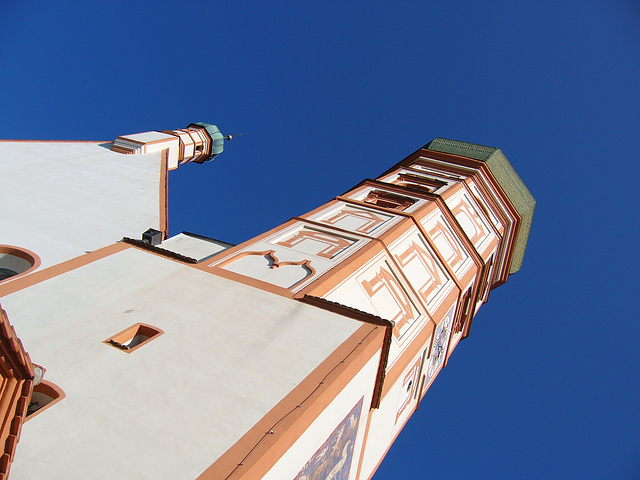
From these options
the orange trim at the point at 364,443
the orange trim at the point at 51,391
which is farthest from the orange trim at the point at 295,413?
the orange trim at the point at 51,391

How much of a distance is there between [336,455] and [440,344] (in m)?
6.23

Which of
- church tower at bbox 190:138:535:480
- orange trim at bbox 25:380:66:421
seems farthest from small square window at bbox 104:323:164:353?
church tower at bbox 190:138:535:480

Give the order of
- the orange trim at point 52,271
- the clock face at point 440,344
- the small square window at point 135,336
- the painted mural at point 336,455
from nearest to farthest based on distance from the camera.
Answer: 1. the painted mural at point 336,455
2. the small square window at point 135,336
3. the orange trim at point 52,271
4. the clock face at point 440,344

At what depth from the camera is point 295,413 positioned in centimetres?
594

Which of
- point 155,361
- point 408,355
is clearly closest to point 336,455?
point 155,361

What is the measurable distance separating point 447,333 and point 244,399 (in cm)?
846

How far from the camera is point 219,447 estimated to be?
17.6ft

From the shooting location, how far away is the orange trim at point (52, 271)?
743 centimetres

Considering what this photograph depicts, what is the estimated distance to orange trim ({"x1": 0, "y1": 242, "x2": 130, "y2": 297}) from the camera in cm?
743

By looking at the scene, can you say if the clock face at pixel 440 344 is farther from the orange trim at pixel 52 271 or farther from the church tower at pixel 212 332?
the orange trim at pixel 52 271

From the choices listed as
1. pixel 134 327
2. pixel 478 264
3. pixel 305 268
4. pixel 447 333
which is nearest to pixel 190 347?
pixel 134 327

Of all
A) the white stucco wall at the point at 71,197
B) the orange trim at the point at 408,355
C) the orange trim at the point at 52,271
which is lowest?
the orange trim at the point at 408,355

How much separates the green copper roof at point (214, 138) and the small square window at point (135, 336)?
19296 mm

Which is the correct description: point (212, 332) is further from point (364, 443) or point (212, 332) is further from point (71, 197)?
point (71, 197)
